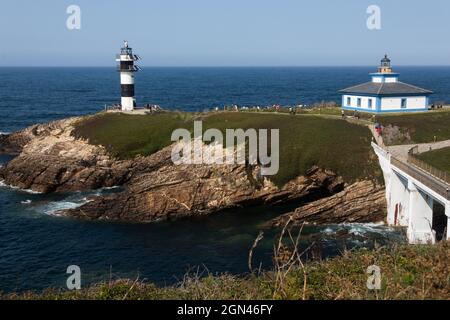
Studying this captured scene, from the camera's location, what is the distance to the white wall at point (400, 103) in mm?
61281

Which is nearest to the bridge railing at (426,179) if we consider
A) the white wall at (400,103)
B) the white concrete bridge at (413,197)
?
the white concrete bridge at (413,197)

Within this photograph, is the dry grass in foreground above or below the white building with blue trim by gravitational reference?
below

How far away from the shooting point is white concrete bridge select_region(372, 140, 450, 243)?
34.5m

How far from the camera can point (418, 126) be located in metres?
54.2

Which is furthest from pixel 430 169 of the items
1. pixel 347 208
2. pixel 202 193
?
pixel 202 193

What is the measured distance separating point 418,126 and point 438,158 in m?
11.9

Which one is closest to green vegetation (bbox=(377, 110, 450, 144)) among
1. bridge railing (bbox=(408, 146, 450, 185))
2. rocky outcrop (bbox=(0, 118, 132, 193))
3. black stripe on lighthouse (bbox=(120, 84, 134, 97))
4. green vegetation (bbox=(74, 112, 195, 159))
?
bridge railing (bbox=(408, 146, 450, 185))

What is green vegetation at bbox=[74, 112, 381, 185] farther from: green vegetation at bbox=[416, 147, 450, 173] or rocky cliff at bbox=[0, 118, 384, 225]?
green vegetation at bbox=[416, 147, 450, 173]

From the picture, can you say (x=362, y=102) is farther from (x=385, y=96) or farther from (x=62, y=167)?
(x=62, y=167)

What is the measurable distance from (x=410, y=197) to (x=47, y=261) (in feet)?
88.5

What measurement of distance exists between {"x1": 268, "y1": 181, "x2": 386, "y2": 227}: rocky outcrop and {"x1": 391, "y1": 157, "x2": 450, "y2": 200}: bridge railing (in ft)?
12.0

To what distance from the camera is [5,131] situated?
83.2 meters

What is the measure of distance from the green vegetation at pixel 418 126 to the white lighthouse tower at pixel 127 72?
3515 cm

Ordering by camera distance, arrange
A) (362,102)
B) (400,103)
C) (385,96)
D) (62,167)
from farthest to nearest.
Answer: (362,102), (400,103), (385,96), (62,167)
